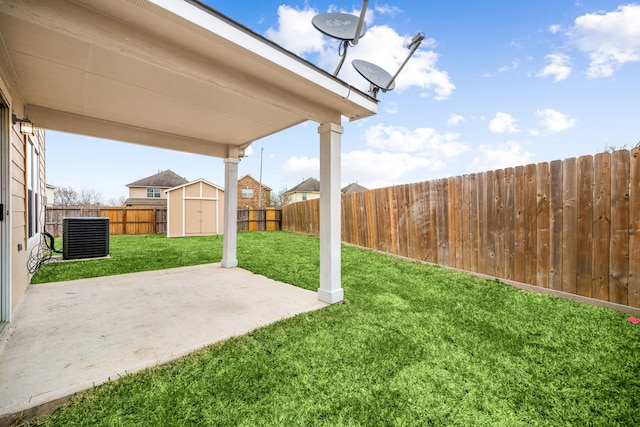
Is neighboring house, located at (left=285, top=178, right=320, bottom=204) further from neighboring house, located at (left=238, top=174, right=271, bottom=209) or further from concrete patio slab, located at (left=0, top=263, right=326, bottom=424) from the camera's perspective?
concrete patio slab, located at (left=0, top=263, right=326, bottom=424)

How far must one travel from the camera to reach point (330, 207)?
3.54 meters

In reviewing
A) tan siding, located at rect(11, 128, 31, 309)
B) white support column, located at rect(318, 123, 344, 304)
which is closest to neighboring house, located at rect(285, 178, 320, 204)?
tan siding, located at rect(11, 128, 31, 309)

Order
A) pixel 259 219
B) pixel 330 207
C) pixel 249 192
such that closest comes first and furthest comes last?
pixel 330 207 < pixel 259 219 < pixel 249 192

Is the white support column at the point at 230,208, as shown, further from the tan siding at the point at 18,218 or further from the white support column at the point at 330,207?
the tan siding at the point at 18,218

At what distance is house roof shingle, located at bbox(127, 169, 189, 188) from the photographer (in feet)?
81.1

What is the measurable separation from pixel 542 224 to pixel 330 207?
121 inches

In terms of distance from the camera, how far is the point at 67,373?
1.95 meters

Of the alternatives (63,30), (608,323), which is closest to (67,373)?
(63,30)

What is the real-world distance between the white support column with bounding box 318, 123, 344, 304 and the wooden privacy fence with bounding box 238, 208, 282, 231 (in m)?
12.5

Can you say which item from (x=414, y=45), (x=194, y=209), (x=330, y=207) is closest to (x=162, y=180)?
(x=194, y=209)

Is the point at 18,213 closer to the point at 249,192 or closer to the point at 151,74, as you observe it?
the point at 151,74

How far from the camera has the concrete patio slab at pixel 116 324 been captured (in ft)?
6.25

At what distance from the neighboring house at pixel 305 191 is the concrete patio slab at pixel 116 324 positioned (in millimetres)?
28937

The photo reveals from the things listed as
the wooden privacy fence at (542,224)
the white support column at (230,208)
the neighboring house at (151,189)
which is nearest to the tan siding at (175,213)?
the white support column at (230,208)
